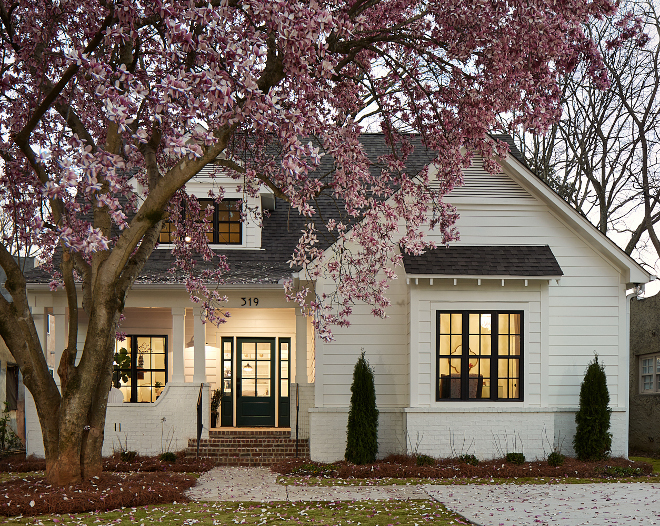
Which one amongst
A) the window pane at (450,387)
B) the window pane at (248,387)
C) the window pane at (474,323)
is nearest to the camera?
the window pane at (450,387)

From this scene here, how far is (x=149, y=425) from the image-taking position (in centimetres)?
Result: 1362

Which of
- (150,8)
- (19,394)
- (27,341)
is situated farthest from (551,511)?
(19,394)

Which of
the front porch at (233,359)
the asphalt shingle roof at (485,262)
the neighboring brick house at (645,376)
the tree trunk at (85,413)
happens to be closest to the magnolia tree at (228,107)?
the tree trunk at (85,413)

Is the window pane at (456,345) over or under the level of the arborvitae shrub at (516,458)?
over

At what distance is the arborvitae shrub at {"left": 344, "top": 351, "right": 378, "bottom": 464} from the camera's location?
40.2ft

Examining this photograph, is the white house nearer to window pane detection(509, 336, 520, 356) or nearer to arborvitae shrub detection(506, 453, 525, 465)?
window pane detection(509, 336, 520, 356)

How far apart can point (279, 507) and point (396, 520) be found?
5.75 feet

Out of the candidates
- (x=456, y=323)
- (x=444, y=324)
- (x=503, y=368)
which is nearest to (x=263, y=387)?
(x=444, y=324)

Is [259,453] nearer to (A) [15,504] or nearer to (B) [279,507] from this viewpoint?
(B) [279,507]

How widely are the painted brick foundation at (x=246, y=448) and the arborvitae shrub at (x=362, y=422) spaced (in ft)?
5.11

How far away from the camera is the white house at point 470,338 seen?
1250cm

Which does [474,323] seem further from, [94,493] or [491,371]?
[94,493]

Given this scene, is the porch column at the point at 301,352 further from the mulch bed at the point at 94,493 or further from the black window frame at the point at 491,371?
the mulch bed at the point at 94,493

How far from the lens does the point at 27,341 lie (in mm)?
8953
